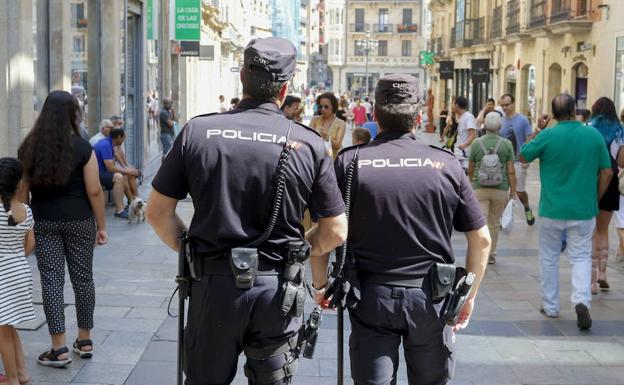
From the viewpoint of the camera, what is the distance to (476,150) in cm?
1008

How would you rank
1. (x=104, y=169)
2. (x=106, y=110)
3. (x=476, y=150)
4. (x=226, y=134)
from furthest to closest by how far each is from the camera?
(x=106, y=110) < (x=104, y=169) < (x=476, y=150) < (x=226, y=134)

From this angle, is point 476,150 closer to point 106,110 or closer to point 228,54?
point 106,110

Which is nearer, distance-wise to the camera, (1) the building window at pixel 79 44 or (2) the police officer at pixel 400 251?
(2) the police officer at pixel 400 251

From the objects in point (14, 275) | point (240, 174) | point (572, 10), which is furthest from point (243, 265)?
point (572, 10)

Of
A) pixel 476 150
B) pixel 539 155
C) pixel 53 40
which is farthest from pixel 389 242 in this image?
pixel 53 40

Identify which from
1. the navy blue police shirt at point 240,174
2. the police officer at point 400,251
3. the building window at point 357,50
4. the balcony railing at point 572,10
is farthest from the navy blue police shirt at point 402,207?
the building window at point 357,50

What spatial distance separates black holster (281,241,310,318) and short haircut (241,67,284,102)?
2.01ft

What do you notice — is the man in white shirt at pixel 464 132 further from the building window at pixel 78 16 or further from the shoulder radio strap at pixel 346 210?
the shoulder radio strap at pixel 346 210

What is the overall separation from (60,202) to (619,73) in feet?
61.5

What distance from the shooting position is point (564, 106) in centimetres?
733

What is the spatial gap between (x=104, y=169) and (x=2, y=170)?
6.71 metres

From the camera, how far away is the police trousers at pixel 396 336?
4.07 m

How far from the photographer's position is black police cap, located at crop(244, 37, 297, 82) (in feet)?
12.7

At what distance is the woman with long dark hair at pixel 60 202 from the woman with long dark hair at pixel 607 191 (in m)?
4.81
